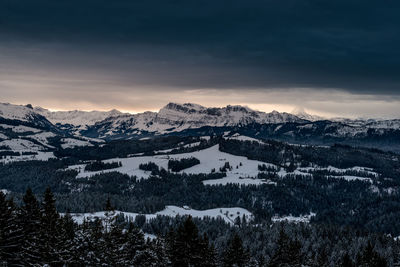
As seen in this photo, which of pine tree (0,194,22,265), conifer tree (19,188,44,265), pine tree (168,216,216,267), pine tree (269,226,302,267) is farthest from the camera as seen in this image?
pine tree (269,226,302,267)

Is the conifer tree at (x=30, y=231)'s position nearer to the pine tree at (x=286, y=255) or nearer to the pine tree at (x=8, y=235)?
the pine tree at (x=8, y=235)

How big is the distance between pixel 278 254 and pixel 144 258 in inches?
1180

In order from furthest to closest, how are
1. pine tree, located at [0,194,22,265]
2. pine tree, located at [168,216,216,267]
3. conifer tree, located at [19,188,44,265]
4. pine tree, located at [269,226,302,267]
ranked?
1. pine tree, located at [269,226,302,267]
2. pine tree, located at [168,216,216,267]
3. conifer tree, located at [19,188,44,265]
4. pine tree, located at [0,194,22,265]

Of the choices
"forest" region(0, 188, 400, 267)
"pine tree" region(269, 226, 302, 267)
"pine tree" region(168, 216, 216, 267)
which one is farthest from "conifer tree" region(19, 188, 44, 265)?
"pine tree" region(269, 226, 302, 267)

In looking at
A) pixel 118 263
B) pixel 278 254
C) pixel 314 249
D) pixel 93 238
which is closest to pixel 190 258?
pixel 118 263

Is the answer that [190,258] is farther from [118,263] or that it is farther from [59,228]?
[59,228]

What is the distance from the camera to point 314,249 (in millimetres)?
181750

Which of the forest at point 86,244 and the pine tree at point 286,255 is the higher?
the forest at point 86,244

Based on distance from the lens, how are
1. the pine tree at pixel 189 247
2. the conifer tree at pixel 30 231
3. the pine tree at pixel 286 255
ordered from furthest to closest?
1. the pine tree at pixel 286 255
2. the pine tree at pixel 189 247
3. the conifer tree at pixel 30 231

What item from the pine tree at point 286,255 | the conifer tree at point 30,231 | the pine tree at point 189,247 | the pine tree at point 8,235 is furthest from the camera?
the pine tree at point 286,255

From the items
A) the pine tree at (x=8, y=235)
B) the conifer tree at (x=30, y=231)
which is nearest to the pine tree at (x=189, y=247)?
the conifer tree at (x=30, y=231)

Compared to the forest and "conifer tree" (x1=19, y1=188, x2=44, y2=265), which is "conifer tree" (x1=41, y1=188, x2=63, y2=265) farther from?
"conifer tree" (x1=19, y1=188, x2=44, y2=265)

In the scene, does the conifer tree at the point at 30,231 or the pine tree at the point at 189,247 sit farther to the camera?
the pine tree at the point at 189,247

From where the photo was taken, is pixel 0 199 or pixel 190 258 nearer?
pixel 0 199
